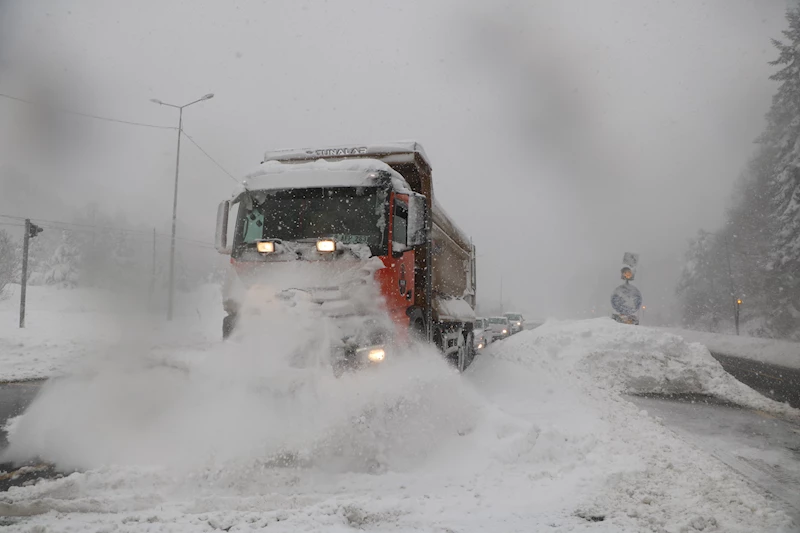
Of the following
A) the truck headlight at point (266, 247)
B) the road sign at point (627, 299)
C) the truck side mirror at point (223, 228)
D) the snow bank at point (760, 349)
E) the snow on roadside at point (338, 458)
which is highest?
the truck side mirror at point (223, 228)

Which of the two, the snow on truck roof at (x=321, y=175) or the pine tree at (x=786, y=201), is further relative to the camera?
the pine tree at (x=786, y=201)

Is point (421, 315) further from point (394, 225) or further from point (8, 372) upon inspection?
point (8, 372)

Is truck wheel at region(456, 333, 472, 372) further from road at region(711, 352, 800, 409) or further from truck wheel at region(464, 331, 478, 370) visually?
road at region(711, 352, 800, 409)

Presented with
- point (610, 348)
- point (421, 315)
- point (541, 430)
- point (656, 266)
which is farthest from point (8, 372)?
point (656, 266)

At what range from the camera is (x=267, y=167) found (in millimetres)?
7340

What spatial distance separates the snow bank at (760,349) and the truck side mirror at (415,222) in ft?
54.9

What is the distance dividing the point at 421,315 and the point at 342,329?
90.7 inches

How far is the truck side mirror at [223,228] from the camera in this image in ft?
24.7

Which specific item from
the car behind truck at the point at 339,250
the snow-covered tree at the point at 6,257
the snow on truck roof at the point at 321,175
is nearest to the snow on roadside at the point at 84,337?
the car behind truck at the point at 339,250

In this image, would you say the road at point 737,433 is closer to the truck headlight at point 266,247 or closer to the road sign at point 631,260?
the truck headlight at point 266,247

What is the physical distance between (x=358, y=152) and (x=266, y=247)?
2.93m

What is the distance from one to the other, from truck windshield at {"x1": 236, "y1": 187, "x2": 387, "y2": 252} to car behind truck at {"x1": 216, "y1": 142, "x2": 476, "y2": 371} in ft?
0.05

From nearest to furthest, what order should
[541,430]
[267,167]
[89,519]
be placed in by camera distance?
[89,519] → [541,430] → [267,167]

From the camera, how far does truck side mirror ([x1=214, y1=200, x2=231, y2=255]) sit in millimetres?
7523
